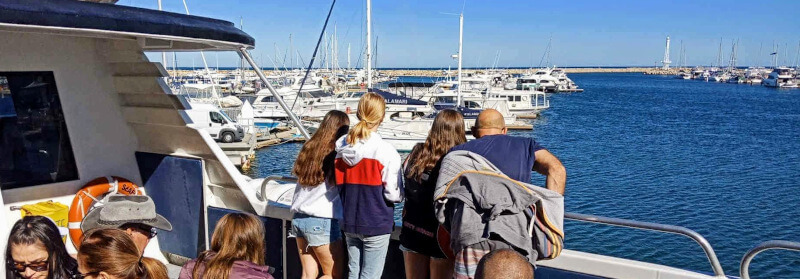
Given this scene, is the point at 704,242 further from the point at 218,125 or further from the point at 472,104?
the point at 472,104

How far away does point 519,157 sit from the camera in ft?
10.0

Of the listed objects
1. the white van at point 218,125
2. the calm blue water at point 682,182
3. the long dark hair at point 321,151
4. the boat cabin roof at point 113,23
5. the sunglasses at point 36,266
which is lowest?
the calm blue water at point 682,182

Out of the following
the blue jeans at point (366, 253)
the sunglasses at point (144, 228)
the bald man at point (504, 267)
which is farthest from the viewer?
the blue jeans at point (366, 253)

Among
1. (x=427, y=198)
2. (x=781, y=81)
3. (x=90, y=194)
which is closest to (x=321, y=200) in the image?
(x=427, y=198)

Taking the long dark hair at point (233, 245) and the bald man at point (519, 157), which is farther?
the bald man at point (519, 157)

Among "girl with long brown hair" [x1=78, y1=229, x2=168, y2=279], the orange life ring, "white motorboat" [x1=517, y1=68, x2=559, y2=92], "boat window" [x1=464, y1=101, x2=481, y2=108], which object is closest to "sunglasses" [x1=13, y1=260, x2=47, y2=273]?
"girl with long brown hair" [x1=78, y1=229, x2=168, y2=279]

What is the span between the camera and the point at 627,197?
21.6 metres

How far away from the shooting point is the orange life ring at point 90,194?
15.2ft

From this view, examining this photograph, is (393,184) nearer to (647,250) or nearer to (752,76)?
(647,250)

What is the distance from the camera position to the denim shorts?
12.3ft

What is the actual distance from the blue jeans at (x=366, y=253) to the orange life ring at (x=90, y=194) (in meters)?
2.17

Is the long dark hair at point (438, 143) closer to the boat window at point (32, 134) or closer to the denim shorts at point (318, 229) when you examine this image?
the denim shorts at point (318, 229)

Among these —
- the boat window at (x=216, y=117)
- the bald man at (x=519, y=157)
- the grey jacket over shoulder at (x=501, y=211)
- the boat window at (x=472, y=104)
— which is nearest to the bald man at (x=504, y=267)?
the grey jacket over shoulder at (x=501, y=211)

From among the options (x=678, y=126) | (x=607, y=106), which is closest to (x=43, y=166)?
(x=678, y=126)
